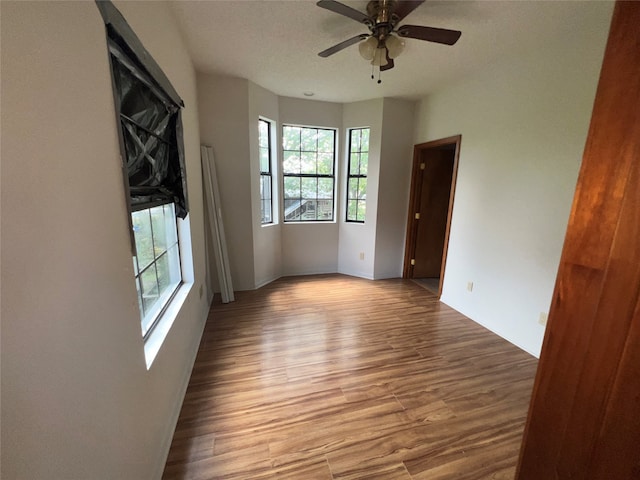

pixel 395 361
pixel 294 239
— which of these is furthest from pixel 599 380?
pixel 294 239

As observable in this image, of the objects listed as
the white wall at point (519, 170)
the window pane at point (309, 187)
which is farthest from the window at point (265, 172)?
the white wall at point (519, 170)

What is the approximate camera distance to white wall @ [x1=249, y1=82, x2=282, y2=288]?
3.25m

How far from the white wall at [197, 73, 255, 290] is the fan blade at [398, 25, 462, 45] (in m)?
2.04

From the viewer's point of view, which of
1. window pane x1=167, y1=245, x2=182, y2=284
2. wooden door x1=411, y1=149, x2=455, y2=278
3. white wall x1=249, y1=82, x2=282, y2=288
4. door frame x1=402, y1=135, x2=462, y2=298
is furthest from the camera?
wooden door x1=411, y1=149, x2=455, y2=278

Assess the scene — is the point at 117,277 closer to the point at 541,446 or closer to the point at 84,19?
the point at 84,19

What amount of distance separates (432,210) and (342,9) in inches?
121

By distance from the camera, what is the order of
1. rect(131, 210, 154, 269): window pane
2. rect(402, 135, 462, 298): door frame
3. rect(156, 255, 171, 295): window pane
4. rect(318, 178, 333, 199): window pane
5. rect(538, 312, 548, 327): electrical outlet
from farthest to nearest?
1. rect(318, 178, 333, 199): window pane
2. rect(402, 135, 462, 298): door frame
3. rect(538, 312, 548, 327): electrical outlet
4. rect(156, 255, 171, 295): window pane
5. rect(131, 210, 154, 269): window pane

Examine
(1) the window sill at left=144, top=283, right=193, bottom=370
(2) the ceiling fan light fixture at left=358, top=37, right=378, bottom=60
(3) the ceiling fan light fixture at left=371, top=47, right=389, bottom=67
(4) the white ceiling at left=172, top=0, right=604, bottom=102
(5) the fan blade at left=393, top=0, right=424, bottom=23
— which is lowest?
(1) the window sill at left=144, top=283, right=193, bottom=370

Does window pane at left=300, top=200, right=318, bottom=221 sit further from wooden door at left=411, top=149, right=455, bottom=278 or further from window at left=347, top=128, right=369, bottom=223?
wooden door at left=411, top=149, right=455, bottom=278

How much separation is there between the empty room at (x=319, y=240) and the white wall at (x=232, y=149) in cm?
3

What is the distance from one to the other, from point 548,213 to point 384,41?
1932 mm

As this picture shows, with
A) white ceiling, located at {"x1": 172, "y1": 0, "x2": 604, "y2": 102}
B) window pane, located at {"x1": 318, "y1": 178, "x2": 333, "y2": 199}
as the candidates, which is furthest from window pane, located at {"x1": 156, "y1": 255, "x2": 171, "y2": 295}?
window pane, located at {"x1": 318, "y1": 178, "x2": 333, "y2": 199}

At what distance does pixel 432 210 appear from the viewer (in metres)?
3.98

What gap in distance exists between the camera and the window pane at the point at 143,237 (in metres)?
1.39
